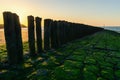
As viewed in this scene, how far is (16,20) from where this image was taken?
9539mm

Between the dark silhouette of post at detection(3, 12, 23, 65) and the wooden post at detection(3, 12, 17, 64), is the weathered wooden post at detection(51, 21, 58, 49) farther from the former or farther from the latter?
the wooden post at detection(3, 12, 17, 64)

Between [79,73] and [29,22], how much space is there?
435 centimetres

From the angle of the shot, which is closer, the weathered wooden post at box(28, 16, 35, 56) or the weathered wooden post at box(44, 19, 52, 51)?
the weathered wooden post at box(28, 16, 35, 56)

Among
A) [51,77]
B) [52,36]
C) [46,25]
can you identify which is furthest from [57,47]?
[51,77]

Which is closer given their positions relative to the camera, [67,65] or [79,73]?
[79,73]

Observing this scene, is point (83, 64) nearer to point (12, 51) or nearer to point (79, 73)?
point (79, 73)

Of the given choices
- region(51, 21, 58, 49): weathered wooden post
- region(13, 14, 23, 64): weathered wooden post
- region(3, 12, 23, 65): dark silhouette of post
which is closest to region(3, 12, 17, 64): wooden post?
region(3, 12, 23, 65): dark silhouette of post

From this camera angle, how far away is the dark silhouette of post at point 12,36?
8.95 m

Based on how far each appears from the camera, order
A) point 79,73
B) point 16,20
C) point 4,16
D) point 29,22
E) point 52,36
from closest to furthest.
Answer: point 79,73
point 4,16
point 16,20
point 29,22
point 52,36

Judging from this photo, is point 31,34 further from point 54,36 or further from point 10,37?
point 54,36

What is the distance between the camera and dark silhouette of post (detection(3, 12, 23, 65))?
29.4ft

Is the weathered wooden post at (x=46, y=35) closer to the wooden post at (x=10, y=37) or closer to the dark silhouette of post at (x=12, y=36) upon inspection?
the dark silhouette of post at (x=12, y=36)

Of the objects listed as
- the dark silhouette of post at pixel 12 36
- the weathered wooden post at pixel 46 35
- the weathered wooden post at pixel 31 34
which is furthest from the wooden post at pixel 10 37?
the weathered wooden post at pixel 46 35

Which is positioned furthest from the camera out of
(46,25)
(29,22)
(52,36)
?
(52,36)
